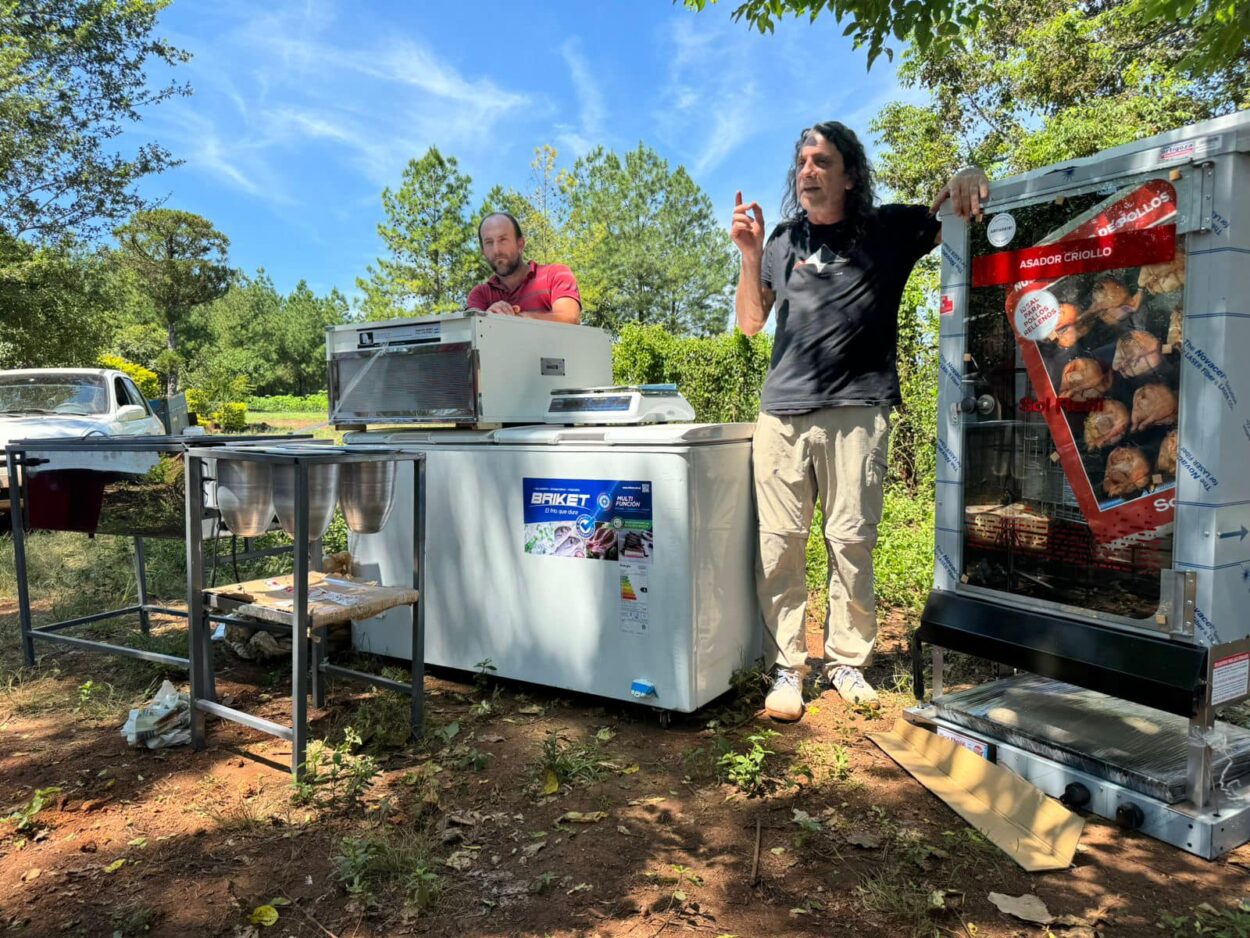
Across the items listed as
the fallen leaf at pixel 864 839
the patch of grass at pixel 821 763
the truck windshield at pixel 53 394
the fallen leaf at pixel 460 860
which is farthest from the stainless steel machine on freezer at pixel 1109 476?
the truck windshield at pixel 53 394

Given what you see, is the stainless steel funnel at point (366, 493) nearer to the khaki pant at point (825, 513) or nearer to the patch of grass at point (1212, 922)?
the khaki pant at point (825, 513)

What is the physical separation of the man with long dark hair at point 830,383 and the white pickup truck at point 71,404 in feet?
23.8

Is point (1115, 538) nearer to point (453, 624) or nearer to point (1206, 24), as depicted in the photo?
point (453, 624)

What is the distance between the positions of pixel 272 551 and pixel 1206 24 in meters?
5.50

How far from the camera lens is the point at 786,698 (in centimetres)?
302

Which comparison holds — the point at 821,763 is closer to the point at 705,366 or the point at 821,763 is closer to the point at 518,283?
the point at 518,283

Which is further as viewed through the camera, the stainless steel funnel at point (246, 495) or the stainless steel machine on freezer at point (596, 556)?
the stainless steel machine on freezer at point (596, 556)

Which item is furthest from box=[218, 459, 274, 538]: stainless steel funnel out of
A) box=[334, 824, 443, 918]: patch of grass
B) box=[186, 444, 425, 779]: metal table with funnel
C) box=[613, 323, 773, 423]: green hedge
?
box=[613, 323, 773, 423]: green hedge

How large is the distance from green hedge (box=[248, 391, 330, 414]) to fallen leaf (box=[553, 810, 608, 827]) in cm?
5041

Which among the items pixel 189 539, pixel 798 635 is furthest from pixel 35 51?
pixel 798 635

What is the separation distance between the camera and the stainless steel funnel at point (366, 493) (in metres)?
2.84

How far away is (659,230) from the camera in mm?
39906

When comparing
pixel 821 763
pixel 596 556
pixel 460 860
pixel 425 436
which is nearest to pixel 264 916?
pixel 460 860

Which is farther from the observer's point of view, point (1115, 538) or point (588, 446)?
point (588, 446)
